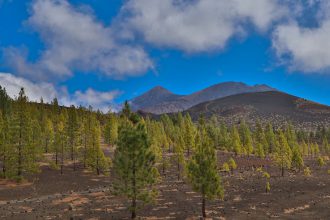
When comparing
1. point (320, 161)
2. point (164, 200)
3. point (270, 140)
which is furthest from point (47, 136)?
point (270, 140)

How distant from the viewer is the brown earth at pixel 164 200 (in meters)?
45.5

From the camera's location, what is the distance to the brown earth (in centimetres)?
4547

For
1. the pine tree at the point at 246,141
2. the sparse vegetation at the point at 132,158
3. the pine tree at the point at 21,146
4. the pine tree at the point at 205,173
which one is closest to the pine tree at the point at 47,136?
the sparse vegetation at the point at 132,158

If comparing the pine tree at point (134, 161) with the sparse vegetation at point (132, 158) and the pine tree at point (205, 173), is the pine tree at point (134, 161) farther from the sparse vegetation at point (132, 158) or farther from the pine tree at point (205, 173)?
the pine tree at point (205, 173)

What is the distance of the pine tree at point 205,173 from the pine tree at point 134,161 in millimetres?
5621

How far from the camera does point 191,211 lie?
47906mm

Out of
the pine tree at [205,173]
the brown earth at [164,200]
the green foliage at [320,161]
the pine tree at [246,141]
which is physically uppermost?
the pine tree at [246,141]

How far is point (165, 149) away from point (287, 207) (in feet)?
275

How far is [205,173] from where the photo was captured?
143 feet

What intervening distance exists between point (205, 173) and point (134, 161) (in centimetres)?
932

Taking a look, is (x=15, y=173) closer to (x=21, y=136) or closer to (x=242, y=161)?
(x=21, y=136)

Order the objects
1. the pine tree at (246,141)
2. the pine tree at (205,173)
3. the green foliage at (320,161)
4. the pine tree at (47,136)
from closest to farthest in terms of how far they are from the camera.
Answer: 1. the pine tree at (205,173)
2. the pine tree at (47,136)
3. the green foliage at (320,161)
4. the pine tree at (246,141)

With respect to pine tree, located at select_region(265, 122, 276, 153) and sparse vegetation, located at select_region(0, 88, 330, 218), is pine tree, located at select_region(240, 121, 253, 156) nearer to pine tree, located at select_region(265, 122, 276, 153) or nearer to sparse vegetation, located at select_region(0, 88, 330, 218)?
sparse vegetation, located at select_region(0, 88, 330, 218)

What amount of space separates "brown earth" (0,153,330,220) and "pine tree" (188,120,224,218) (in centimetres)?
336
